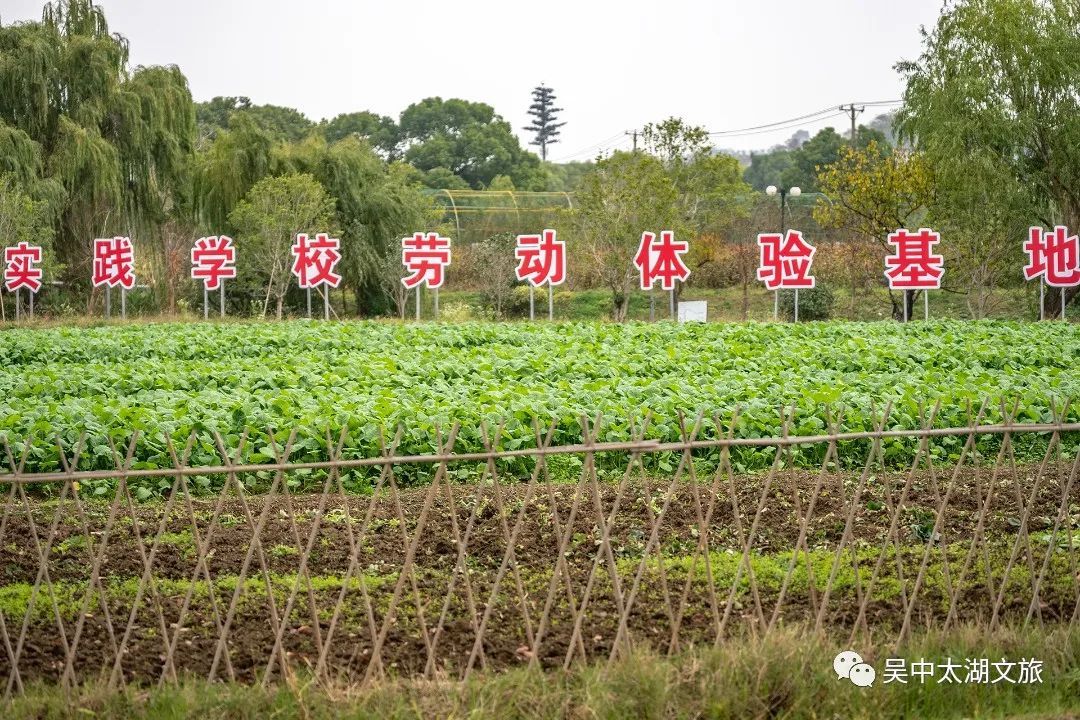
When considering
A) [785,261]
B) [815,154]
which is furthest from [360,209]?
[815,154]

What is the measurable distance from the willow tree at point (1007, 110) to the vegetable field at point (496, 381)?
837 cm

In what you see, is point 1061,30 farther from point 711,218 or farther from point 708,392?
point 708,392

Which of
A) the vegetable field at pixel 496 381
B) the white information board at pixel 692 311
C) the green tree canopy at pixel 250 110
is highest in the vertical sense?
the green tree canopy at pixel 250 110

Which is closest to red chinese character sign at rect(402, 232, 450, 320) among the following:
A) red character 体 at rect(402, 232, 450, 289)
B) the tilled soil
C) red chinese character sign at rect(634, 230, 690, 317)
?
red character 体 at rect(402, 232, 450, 289)

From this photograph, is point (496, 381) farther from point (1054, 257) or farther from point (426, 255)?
point (1054, 257)

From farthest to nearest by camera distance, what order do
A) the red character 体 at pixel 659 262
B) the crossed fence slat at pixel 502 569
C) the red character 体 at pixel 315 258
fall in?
1. the red character 体 at pixel 315 258
2. the red character 体 at pixel 659 262
3. the crossed fence slat at pixel 502 569

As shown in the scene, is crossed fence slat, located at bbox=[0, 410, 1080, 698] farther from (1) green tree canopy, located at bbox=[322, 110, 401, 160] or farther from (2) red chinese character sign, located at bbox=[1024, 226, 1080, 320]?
(1) green tree canopy, located at bbox=[322, 110, 401, 160]

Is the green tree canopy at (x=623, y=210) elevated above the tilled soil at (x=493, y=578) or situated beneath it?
elevated above

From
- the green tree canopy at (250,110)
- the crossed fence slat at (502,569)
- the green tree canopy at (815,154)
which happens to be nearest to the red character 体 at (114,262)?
the crossed fence slat at (502,569)

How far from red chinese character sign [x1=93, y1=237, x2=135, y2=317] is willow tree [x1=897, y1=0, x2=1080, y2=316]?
772 inches

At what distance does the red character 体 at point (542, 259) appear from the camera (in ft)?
81.9

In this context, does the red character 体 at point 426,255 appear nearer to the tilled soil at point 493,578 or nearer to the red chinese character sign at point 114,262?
the red chinese character sign at point 114,262

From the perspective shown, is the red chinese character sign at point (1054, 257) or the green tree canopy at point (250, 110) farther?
the green tree canopy at point (250, 110)

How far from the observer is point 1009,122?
92.5 ft
